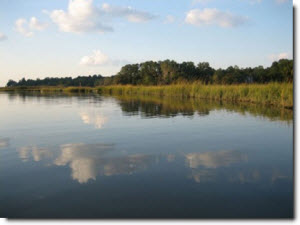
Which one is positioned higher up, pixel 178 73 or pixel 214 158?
pixel 178 73

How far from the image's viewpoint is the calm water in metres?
3.17

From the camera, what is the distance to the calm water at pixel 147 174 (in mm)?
3170

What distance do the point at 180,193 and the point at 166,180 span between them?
51 cm

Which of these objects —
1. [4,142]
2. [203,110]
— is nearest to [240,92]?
[203,110]

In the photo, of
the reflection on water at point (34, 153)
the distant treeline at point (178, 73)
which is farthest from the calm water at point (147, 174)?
the distant treeline at point (178, 73)

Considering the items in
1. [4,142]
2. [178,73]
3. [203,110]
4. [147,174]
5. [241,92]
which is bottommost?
[147,174]

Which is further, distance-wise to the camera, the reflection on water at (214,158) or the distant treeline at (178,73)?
the distant treeline at (178,73)

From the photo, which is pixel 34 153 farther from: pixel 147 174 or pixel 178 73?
pixel 178 73

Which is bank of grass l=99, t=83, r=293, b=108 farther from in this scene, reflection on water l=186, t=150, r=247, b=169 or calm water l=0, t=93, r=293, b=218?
reflection on water l=186, t=150, r=247, b=169

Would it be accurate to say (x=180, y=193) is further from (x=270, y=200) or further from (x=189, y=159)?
(x=189, y=159)

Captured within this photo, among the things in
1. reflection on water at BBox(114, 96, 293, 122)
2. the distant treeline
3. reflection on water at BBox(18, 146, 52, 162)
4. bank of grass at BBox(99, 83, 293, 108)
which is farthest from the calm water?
the distant treeline

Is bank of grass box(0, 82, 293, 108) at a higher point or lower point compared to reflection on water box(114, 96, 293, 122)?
higher

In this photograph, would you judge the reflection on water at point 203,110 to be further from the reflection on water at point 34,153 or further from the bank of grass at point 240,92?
the reflection on water at point 34,153

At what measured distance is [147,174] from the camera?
4281mm
